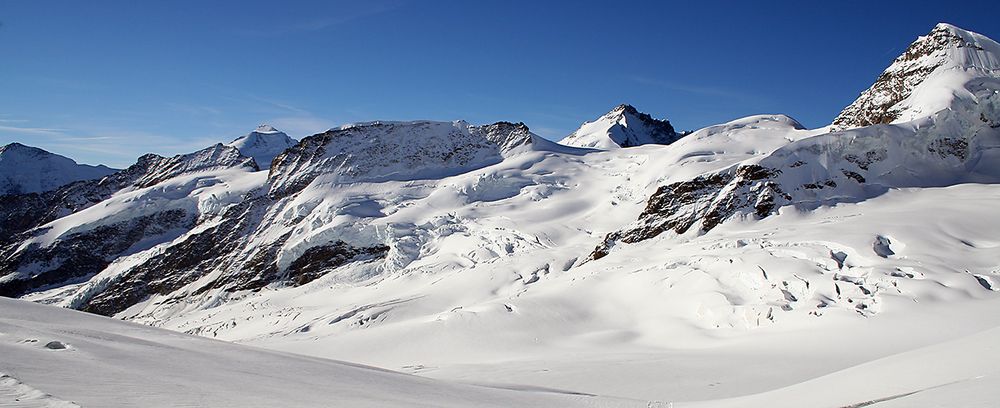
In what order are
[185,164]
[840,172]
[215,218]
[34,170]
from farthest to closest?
[34,170] < [185,164] < [215,218] < [840,172]

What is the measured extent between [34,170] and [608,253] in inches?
5609

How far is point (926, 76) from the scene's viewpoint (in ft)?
163

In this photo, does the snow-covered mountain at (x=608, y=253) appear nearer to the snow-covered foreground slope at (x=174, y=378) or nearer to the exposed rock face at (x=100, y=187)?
the exposed rock face at (x=100, y=187)

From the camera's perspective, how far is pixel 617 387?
15367 mm

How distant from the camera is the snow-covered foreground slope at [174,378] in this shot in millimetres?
6020

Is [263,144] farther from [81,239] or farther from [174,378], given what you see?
[174,378]

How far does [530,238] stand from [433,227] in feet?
40.4

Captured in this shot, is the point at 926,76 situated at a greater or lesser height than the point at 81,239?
greater

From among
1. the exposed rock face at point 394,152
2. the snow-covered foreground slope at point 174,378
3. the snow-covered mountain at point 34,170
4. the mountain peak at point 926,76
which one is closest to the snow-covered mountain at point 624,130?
the exposed rock face at point 394,152

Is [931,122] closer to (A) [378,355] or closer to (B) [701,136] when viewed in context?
(B) [701,136]

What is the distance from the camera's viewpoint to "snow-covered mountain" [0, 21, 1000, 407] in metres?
18.0

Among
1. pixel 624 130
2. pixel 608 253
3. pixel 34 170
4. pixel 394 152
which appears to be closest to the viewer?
pixel 608 253

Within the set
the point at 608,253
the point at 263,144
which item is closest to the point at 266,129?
the point at 263,144

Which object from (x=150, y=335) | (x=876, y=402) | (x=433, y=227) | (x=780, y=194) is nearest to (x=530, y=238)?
(x=433, y=227)
